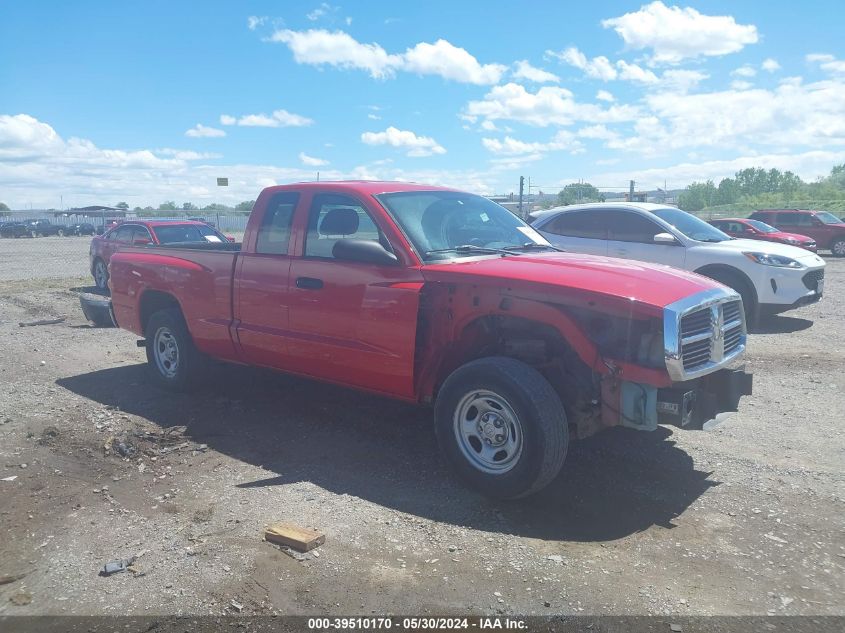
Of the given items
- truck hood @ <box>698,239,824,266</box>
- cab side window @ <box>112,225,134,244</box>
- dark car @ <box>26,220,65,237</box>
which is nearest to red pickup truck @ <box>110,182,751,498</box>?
truck hood @ <box>698,239,824,266</box>

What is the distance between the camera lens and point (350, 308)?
16.9 ft

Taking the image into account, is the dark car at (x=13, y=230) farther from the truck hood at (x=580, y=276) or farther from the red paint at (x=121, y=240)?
the truck hood at (x=580, y=276)

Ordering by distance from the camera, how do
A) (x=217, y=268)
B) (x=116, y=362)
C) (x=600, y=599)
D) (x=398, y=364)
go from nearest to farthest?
(x=600, y=599) < (x=398, y=364) < (x=217, y=268) < (x=116, y=362)

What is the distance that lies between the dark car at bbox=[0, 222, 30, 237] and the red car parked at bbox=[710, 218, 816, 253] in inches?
1811

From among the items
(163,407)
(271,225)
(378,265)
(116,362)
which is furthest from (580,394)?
(116,362)

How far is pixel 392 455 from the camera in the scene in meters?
5.27

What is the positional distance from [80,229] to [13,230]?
4566mm

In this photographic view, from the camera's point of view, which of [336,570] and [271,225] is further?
[271,225]

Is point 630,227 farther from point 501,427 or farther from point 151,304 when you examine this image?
point 501,427

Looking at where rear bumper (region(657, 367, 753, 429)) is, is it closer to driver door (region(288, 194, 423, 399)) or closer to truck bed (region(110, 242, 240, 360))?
driver door (region(288, 194, 423, 399))

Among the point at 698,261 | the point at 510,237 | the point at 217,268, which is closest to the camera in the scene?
the point at 510,237

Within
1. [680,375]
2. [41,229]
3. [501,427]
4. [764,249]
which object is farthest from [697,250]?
[41,229]

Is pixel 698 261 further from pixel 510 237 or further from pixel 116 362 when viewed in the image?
pixel 116 362

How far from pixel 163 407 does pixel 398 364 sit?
110 inches
